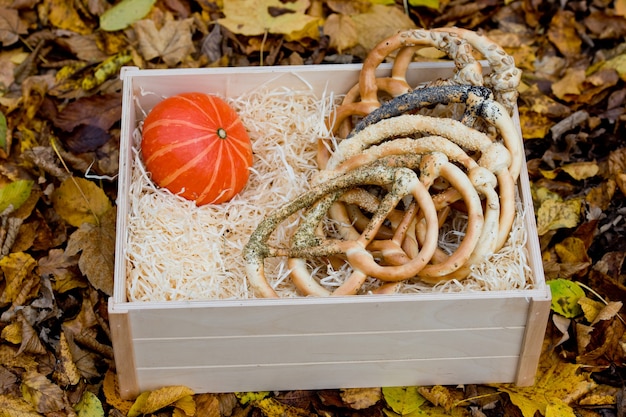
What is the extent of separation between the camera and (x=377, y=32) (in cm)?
317

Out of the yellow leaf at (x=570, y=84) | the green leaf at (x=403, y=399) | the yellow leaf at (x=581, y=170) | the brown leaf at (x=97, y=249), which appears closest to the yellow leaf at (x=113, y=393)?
the brown leaf at (x=97, y=249)

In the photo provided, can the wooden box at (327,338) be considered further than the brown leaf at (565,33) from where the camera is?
No

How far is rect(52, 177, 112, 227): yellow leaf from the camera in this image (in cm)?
275

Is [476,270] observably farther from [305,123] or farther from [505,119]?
[305,123]

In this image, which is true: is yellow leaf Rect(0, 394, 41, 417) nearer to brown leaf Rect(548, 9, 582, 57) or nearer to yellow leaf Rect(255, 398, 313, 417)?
yellow leaf Rect(255, 398, 313, 417)

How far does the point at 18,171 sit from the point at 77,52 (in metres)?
0.56

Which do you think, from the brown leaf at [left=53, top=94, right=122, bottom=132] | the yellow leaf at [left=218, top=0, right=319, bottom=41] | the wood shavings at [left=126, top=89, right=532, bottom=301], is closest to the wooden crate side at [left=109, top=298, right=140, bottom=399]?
the wood shavings at [left=126, top=89, right=532, bottom=301]

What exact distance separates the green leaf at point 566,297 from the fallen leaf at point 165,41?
1.55 meters

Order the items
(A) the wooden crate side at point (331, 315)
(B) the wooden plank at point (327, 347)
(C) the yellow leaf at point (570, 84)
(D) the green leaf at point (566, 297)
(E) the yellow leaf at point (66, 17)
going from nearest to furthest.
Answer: (A) the wooden crate side at point (331, 315), (B) the wooden plank at point (327, 347), (D) the green leaf at point (566, 297), (C) the yellow leaf at point (570, 84), (E) the yellow leaf at point (66, 17)

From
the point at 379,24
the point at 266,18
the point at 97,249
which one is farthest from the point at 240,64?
the point at 97,249

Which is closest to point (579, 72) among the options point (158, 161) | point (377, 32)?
point (377, 32)

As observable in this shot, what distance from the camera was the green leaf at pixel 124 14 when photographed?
3.20 meters

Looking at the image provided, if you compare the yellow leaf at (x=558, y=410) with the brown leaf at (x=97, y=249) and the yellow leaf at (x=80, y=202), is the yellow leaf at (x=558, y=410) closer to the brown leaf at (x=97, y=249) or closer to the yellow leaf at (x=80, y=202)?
the brown leaf at (x=97, y=249)

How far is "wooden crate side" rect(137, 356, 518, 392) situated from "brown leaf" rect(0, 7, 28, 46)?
1.51 metres
